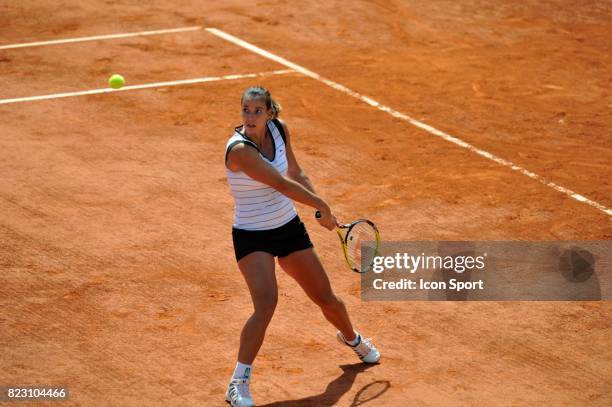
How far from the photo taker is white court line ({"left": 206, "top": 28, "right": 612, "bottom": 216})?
493 inches

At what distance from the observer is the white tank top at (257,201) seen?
7.90 metres

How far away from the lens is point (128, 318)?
31.3ft

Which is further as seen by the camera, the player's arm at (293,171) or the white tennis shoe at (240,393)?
the player's arm at (293,171)

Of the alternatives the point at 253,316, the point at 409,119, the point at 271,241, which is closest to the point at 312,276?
the point at 271,241

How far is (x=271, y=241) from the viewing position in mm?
8016

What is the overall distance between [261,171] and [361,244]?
1439mm

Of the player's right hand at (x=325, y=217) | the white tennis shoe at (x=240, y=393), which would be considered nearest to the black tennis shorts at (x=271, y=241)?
the player's right hand at (x=325, y=217)

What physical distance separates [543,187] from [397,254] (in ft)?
8.74

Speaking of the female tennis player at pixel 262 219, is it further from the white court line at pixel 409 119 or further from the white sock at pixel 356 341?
the white court line at pixel 409 119

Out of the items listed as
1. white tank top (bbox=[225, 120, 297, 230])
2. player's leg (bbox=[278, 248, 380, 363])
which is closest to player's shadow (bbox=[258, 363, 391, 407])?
player's leg (bbox=[278, 248, 380, 363])

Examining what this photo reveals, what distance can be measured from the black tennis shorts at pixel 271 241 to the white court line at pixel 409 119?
5.18 meters

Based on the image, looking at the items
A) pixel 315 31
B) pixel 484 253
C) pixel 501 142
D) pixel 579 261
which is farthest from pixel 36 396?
pixel 315 31

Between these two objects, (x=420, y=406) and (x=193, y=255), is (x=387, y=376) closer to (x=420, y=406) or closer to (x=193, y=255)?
(x=420, y=406)

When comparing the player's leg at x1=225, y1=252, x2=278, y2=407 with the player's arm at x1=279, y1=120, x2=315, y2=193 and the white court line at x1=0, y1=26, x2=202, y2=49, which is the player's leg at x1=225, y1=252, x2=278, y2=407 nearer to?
the player's arm at x1=279, y1=120, x2=315, y2=193
